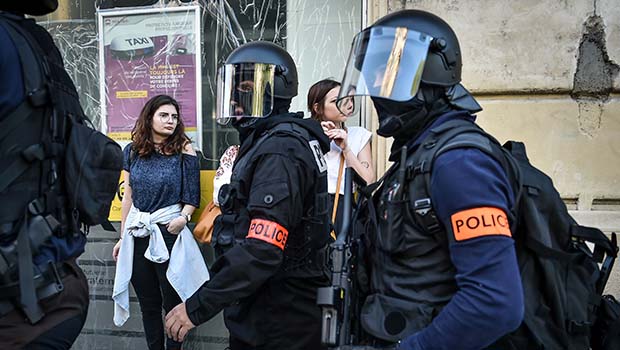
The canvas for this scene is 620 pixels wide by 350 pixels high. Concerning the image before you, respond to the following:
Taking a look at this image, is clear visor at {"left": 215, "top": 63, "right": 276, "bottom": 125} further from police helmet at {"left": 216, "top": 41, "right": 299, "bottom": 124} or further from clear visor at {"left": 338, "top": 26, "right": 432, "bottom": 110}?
clear visor at {"left": 338, "top": 26, "right": 432, "bottom": 110}

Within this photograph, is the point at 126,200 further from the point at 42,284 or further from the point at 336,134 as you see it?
the point at 42,284

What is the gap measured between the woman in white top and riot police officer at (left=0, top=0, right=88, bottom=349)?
1850 mm

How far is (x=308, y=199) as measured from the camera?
2.22 m

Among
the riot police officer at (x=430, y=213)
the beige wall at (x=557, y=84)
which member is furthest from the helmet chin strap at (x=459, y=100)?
the beige wall at (x=557, y=84)

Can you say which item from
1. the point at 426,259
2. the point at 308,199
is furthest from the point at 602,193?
the point at 426,259

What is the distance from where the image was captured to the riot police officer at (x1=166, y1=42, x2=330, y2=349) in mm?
1966

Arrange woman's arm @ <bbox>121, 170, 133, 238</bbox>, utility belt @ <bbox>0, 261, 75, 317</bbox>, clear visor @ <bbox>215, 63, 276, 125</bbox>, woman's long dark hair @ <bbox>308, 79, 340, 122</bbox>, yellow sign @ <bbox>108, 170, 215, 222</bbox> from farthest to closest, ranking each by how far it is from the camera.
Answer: yellow sign @ <bbox>108, 170, 215, 222</bbox> < woman's arm @ <bbox>121, 170, 133, 238</bbox> < woman's long dark hair @ <bbox>308, 79, 340, 122</bbox> < clear visor @ <bbox>215, 63, 276, 125</bbox> < utility belt @ <bbox>0, 261, 75, 317</bbox>

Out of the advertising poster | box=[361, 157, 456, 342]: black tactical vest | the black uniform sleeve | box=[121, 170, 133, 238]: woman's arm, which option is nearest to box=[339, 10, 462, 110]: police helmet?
box=[361, 157, 456, 342]: black tactical vest

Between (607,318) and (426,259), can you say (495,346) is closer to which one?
(426,259)

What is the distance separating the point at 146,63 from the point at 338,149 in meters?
1.94

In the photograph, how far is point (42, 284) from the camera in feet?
5.48

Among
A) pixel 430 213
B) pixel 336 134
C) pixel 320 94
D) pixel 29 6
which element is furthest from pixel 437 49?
pixel 320 94

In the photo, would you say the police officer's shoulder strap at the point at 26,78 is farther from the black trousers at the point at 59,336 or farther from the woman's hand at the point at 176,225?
the woman's hand at the point at 176,225

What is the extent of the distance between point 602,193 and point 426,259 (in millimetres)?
2423
